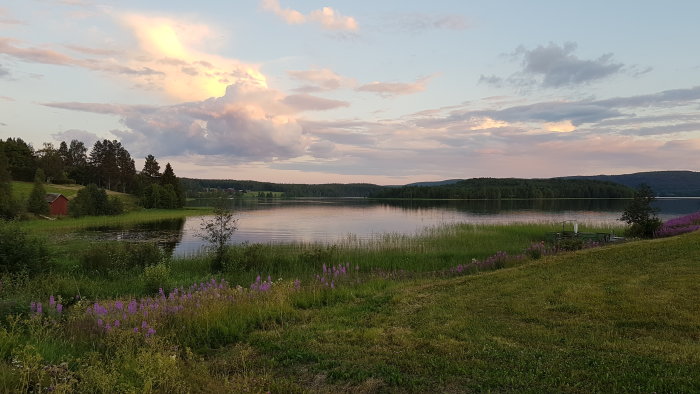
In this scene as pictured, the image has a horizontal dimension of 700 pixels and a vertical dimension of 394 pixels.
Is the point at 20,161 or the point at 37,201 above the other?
the point at 20,161

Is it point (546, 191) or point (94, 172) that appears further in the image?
point (546, 191)

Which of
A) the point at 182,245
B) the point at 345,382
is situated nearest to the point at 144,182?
the point at 182,245

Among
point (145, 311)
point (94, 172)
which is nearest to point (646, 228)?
point (145, 311)

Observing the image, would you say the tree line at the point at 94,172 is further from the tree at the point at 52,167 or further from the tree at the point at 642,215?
the tree at the point at 642,215

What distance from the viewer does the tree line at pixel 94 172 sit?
191ft

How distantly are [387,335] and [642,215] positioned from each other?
73.8ft

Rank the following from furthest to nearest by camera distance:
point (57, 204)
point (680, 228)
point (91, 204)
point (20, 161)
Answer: point (20, 161) < point (91, 204) < point (57, 204) < point (680, 228)

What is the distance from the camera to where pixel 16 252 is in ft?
45.7

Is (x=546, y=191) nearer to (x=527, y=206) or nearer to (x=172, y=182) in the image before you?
(x=527, y=206)

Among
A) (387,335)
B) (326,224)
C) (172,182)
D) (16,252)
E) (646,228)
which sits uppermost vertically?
(172,182)

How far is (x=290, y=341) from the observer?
6.77 meters

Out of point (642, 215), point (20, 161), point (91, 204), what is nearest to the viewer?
point (642, 215)

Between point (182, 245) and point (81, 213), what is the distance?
1360 inches

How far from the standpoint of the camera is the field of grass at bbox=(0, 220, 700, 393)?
15.8ft
